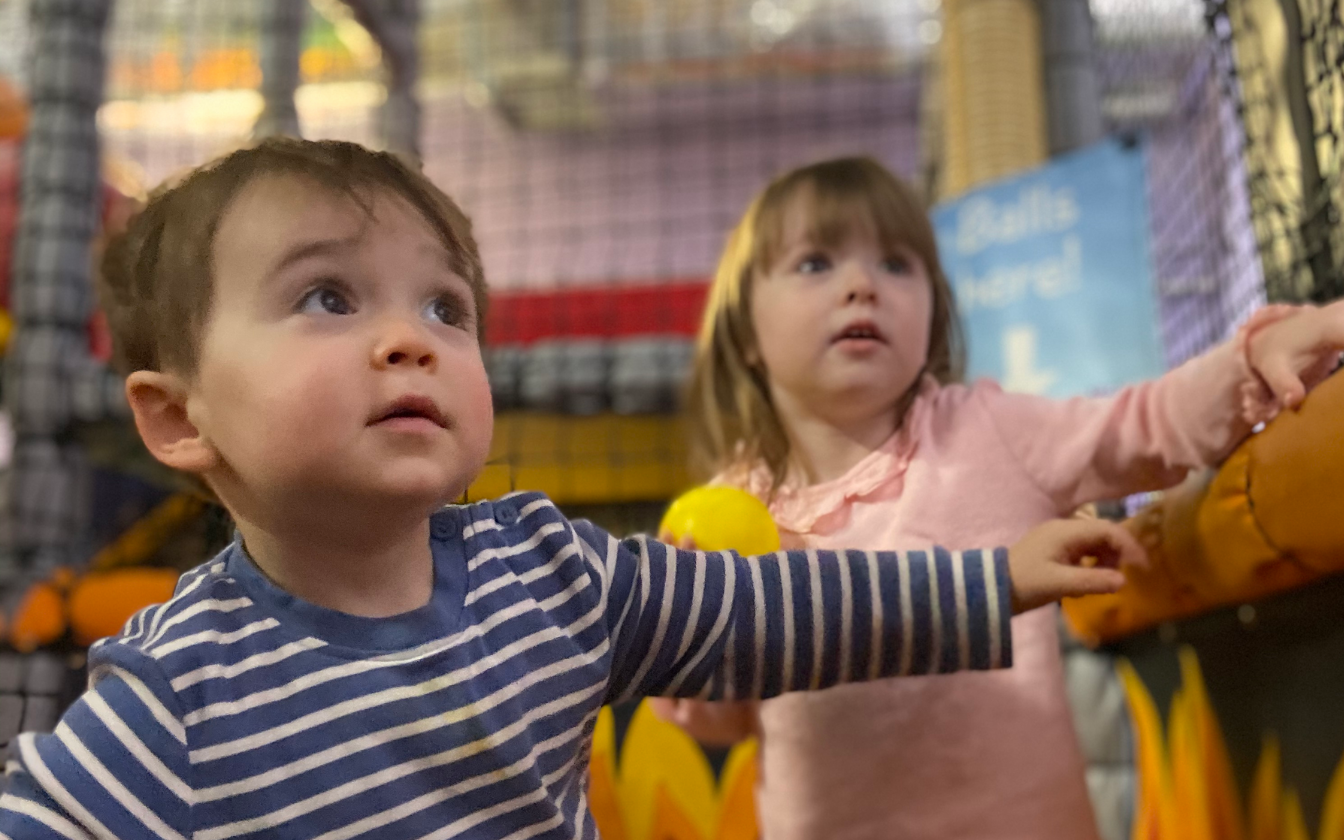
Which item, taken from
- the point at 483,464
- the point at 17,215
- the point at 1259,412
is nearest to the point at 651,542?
the point at 483,464

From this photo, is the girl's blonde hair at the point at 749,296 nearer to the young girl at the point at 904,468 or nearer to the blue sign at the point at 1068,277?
the young girl at the point at 904,468

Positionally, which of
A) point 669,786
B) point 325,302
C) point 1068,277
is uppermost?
point 1068,277

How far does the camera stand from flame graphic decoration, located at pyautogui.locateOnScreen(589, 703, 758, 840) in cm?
90

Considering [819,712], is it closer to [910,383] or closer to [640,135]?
[910,383]

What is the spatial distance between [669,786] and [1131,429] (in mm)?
501

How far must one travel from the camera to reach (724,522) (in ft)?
2.00

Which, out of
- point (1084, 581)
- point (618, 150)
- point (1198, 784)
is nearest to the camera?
point (1084, 581)

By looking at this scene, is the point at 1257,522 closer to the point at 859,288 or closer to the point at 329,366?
the point at 859,288

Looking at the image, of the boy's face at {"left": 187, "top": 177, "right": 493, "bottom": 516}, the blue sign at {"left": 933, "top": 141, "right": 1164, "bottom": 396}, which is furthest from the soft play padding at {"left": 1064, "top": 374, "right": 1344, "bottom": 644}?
the blue sign at {"left": 933, "top": 141, "right": 1164, "bottom": 396}

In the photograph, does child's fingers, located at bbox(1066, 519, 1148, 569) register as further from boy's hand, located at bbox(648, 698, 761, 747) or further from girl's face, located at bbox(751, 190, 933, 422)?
boy's hand, located at bbox(648, 698, 761, 747)

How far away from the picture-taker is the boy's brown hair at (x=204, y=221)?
45 cm

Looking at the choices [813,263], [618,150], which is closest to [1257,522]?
[813,263]

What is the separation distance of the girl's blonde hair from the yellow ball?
0.28ft

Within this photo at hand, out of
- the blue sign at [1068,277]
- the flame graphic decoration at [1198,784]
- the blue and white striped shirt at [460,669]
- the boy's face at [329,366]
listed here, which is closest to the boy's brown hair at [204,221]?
the boy's face at [329,366]
